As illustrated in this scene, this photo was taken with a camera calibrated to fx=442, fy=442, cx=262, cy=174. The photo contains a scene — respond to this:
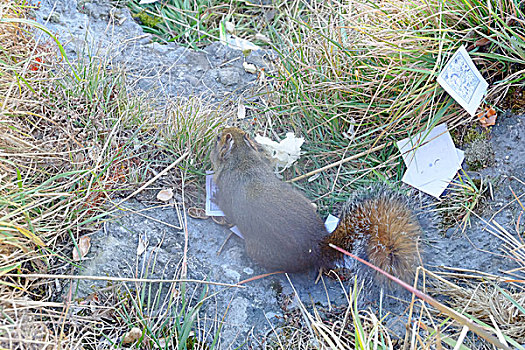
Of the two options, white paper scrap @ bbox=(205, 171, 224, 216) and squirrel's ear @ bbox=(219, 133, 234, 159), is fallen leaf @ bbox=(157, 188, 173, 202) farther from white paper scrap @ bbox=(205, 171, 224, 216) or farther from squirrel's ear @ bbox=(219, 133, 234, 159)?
squirrel's ear @ bbox=(219, 133, 234, 159)

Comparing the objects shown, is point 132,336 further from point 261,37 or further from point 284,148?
point 261,37

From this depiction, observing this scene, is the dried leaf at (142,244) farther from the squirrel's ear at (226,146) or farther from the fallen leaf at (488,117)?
the fallen leaf at (488,117)

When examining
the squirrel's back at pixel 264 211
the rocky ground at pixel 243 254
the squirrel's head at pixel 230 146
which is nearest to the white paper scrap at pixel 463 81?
the rocky ground at pixel 243 254

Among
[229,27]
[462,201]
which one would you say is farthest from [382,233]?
[229,27]

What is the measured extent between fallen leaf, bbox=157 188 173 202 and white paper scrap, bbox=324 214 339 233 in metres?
1.03

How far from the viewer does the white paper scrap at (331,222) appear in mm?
2908

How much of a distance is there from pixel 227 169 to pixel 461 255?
1486mm

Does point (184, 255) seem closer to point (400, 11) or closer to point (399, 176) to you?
point (399, 176)

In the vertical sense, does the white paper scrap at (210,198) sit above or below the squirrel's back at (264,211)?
below

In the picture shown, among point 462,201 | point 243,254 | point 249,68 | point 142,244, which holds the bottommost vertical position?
point 243,254

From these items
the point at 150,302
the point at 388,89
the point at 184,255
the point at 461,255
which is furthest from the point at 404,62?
the point at 150,302

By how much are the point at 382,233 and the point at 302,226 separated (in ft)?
1.44

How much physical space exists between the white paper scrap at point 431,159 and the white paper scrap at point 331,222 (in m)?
0.54

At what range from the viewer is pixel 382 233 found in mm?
2418
